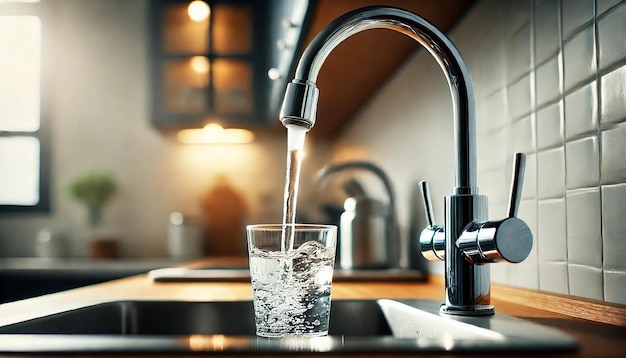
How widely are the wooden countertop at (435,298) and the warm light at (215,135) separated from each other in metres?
1.92

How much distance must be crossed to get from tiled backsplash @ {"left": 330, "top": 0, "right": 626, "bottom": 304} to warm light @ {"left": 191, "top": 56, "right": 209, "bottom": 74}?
211cm

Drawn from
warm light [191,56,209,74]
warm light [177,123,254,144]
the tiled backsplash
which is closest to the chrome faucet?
the tiled backsplash

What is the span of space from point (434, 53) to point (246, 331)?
526 mm

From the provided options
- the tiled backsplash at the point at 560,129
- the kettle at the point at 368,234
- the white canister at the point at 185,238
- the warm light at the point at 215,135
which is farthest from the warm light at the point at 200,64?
the tiled backsplash at the point at 560,129

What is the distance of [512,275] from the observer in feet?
3.60

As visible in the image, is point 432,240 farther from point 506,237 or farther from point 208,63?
point 208,63

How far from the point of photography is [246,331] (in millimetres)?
1086

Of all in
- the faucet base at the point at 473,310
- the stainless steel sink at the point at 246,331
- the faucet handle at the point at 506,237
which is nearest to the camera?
the stainless steel sink at the point at 246,331

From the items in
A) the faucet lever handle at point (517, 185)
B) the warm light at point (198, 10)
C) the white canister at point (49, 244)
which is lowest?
the white canister at point (49, 244)

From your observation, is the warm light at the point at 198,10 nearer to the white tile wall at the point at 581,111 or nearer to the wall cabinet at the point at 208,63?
the wall cabinet at the point at 208,63

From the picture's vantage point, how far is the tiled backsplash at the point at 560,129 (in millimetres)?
761

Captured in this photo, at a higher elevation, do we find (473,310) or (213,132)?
(213,132)

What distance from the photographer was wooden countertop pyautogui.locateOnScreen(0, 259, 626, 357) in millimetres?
650

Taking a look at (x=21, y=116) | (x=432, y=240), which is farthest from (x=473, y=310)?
(x=21, y=116)
